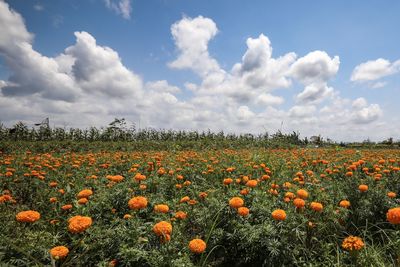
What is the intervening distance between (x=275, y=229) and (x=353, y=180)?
226 centimetres

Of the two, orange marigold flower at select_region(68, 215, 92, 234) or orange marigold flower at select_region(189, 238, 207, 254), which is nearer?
orange marigold flower at select_region(189, 238, 207, 254)

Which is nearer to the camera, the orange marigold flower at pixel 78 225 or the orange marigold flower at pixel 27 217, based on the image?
the orange marigold flower at pixel 78 225

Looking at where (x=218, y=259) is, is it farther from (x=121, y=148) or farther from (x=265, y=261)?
(x=121, y=148)

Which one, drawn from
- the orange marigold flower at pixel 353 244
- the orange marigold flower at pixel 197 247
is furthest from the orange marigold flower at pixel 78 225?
the orange marigold flower at pixel 353 244

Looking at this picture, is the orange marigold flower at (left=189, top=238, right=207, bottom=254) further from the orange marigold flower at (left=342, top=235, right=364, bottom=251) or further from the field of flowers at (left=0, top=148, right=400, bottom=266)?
the orange marigold flower at (left=342, top=235, right=364, bottom=251)

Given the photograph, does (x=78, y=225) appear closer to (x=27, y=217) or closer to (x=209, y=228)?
(x=27, y=217)

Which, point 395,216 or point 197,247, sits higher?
point 395,216

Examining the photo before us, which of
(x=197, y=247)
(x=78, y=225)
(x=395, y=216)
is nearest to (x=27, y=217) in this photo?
(x=78, y=225)

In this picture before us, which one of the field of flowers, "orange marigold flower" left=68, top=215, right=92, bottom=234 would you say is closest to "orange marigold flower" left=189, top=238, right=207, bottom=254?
the field of flowers

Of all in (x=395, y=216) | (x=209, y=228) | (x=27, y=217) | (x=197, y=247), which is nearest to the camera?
(x=197, y=247)

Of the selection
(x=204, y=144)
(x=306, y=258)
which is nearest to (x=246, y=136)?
(x=204, y=144)

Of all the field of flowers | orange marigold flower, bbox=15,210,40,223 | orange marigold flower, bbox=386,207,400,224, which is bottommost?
the field of flowers

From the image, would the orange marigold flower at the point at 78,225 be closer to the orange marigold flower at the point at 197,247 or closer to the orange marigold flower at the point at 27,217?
the orange marigold flower at the point at 27,217

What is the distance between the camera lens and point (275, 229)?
241cm
